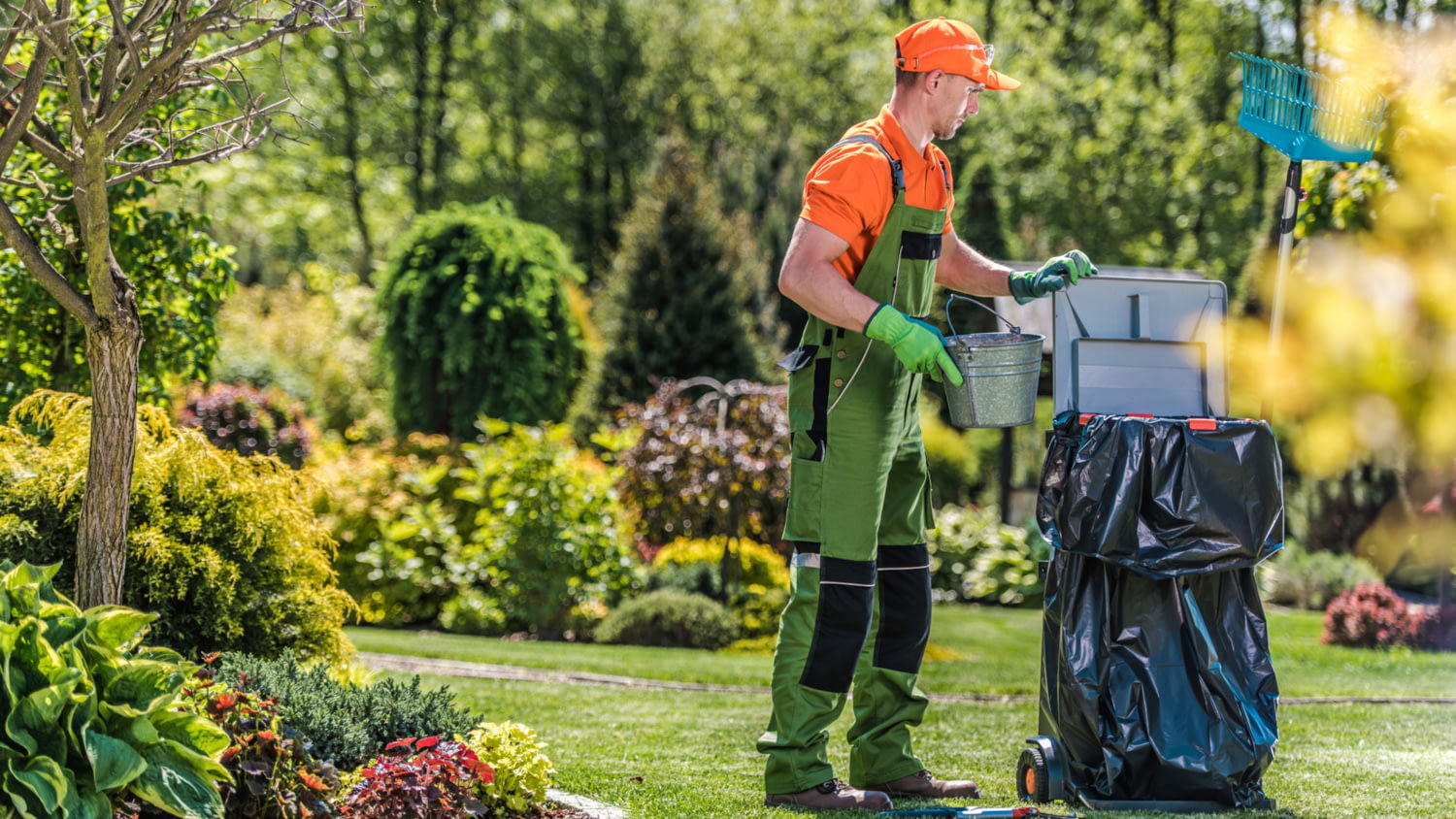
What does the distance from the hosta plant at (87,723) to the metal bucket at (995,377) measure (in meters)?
1.92

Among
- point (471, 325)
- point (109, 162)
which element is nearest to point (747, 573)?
point (471, 325)

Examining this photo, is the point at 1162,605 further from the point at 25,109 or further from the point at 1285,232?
the point at 25,109

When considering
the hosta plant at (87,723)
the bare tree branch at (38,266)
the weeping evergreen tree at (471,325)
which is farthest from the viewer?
the weeping evergreen tree at (471,325)

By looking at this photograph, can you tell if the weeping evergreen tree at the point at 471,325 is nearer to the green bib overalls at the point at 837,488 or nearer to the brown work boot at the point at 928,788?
the green bib overalls at the point at 837,488

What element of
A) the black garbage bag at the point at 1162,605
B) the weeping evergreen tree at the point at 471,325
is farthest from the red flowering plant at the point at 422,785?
the weeping evergreen tree at the point at 471,325

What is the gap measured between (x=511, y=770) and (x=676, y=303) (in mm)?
10788

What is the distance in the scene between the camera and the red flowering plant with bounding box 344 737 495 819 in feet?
9.12

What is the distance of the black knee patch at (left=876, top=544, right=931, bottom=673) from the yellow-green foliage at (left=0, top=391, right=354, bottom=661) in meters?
1.83

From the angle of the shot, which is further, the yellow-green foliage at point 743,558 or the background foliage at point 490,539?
the yellow-green foliage at point 743,558

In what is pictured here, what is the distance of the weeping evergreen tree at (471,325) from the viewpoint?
12031 millimetres

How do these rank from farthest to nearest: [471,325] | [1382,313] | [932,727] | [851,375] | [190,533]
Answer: [471,325], [1382,313], [932,727], [190,533], [851,375]

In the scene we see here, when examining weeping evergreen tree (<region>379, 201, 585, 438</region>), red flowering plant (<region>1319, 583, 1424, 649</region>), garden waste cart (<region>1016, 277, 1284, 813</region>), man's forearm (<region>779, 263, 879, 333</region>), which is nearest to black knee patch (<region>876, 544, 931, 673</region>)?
garden waste cart (<region>1016, 277, 1284, 813</region>)

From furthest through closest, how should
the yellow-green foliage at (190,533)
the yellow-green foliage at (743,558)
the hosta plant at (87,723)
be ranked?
the yellow-green foliage at (743,558), the yellow-green foliage at (190,533), the hosta plant at (87,723)

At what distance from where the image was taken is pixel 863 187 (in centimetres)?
332
